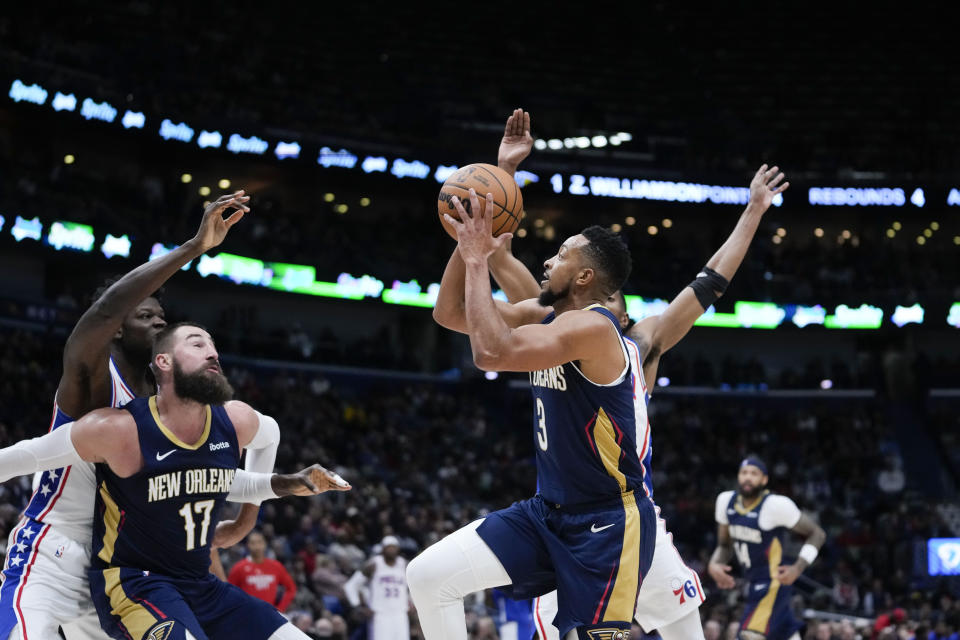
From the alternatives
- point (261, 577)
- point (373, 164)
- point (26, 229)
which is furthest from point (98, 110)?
point (261, 577)

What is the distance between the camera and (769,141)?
104ft

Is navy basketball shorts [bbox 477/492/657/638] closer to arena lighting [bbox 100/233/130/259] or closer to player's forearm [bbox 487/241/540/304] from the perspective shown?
player's forearm [bbox 487/241/540/304]

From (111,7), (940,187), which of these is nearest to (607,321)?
(111,7)

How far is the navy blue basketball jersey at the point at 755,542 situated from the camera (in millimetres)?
9789

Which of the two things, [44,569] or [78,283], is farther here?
[78,283]

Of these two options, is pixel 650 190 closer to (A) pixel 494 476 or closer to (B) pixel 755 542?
(A) pixel 494 476

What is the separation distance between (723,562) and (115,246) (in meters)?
16.0

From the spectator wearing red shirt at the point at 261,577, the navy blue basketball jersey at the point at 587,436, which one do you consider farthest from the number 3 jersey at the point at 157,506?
the spectator wearing red shirt at the point at 261,577

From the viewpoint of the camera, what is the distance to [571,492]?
4914 mm

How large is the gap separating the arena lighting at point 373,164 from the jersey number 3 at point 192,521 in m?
22.3

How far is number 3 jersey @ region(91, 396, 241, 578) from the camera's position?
487 centimetres

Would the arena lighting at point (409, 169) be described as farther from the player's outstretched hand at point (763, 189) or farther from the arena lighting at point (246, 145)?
the player's outstretched hand at point (763, 189)

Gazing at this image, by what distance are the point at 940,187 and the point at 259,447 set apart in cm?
2809

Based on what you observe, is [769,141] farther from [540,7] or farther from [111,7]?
[111,7]
